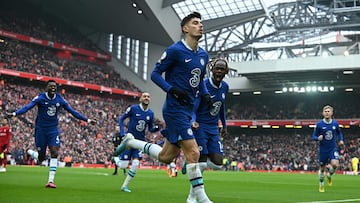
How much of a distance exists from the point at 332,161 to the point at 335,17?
4287cm

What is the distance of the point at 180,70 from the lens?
7742 millimetres

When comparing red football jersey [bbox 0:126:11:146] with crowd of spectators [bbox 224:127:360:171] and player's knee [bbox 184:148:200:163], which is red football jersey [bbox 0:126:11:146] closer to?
player's knee [bbox 184:148:200:163]

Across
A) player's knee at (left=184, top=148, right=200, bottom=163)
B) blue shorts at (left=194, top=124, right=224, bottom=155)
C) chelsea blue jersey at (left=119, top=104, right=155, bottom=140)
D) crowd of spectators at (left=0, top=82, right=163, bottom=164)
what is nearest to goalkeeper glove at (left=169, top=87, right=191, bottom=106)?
player's knee at (left=184, top=148, right=200, bottom=163)

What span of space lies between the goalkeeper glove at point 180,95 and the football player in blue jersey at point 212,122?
77.5 inches

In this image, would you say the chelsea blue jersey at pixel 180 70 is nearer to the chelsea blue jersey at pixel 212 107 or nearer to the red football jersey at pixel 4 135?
the chelsea blue jersey at pixel 212 107

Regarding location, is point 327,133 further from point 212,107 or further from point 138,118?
point 212,107

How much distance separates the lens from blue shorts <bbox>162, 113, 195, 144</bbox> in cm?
746

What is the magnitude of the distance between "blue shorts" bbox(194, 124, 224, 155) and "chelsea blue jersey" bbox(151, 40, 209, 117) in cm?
196

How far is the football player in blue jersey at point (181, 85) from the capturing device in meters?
7.43

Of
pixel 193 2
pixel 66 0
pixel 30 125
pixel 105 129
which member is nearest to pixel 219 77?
pixel 30 125

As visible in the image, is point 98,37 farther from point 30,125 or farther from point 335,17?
point 335,17

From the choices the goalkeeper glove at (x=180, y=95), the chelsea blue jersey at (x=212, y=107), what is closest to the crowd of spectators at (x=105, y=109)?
the chelsea blue jersey at (x=212, y=107)

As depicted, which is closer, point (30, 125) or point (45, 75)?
point (30, 125)

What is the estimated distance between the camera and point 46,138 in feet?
44.9
